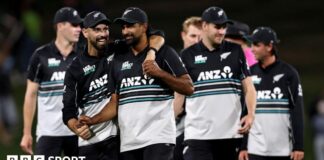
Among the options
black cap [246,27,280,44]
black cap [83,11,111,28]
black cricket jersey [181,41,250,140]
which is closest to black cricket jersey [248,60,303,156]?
black cap [246,27,280,44]

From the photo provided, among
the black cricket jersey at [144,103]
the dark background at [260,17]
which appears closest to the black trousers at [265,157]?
the black cricket jersey at [144,103]

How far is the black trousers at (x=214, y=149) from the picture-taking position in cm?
1170

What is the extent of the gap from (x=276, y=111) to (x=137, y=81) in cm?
234

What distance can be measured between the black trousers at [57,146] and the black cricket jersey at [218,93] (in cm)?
150

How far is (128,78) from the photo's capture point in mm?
10625

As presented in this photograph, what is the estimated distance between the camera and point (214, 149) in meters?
11.8

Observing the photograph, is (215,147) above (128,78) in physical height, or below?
below

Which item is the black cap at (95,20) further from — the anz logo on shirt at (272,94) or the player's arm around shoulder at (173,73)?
the anz logo on shirt at (272,94)

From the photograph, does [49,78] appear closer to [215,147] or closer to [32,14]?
[215,147]

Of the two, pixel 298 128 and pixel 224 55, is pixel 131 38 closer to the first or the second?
pixel 224 55

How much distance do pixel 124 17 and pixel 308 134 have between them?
11495mm

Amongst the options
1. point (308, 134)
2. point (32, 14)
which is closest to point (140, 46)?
point (308, 134)

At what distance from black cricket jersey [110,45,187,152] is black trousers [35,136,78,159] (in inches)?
74.0

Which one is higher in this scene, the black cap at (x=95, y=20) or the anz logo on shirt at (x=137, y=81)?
the black cap at (x=95, y=20)
